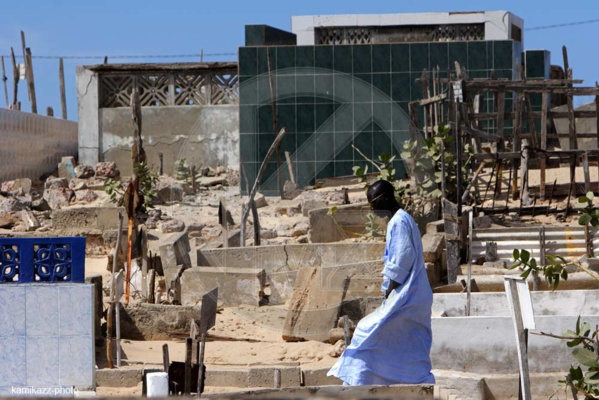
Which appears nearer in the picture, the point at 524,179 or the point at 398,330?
the point at 398,330

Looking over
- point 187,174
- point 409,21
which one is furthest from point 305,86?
point 409,21

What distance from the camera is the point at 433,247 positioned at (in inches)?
592

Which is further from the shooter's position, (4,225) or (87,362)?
(4,225)

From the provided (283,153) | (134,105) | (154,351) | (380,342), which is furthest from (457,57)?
(380,342)

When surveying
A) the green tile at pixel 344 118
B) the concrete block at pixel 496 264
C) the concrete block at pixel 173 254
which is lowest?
the concrete block at pixel 496 264

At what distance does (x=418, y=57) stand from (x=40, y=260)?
17.8 m

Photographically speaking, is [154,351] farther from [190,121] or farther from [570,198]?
[190,121]

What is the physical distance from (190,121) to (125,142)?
1.50 meters

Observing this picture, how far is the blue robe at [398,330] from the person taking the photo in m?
7.64

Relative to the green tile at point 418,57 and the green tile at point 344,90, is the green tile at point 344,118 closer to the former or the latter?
the green tile at point 344,90

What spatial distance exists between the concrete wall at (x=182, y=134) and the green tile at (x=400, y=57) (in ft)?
12.1

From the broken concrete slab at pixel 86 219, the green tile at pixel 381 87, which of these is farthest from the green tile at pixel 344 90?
the broken concrete slab at pixel 86 219

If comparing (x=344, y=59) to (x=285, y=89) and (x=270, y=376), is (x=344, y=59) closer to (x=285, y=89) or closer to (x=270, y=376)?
(x=285, y=89)

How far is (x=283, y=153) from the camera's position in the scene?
25188 mm
